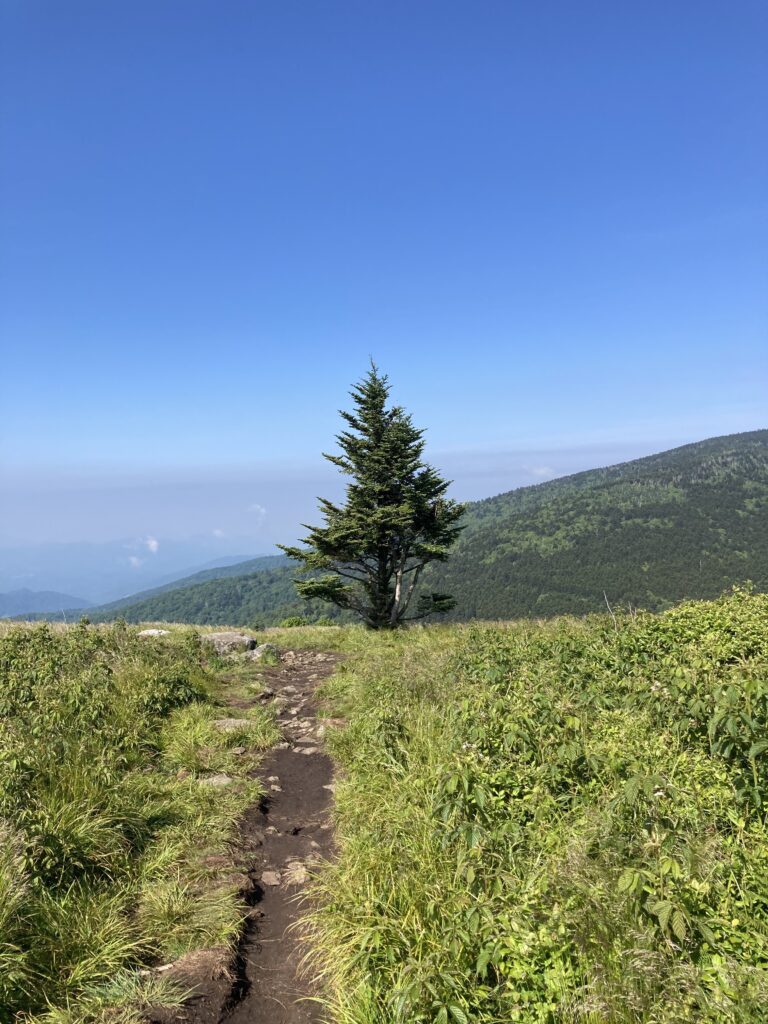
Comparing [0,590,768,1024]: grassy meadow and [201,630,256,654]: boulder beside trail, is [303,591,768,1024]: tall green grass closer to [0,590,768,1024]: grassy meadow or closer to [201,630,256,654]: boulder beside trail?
[0,590,768,1024]: grassy meadow

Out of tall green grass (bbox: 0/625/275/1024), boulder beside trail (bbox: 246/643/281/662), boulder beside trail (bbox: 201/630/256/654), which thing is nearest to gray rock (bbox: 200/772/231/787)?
tall green grass (bbox: 0/625/275/1024)

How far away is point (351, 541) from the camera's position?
22234mm

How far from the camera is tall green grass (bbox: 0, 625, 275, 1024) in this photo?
3465mm

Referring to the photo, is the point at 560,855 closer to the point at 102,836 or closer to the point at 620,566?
the point at 102,836

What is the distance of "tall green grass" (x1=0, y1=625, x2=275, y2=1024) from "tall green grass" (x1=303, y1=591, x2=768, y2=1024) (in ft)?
4.32

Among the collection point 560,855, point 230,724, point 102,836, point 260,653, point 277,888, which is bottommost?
point 277,888

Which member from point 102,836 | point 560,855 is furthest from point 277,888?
point 560,855

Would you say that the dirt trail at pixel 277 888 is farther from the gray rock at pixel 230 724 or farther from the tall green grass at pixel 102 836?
the gray rock at pixel 230 724

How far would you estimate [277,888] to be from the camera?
16.0 feet

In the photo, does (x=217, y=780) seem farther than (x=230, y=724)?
No

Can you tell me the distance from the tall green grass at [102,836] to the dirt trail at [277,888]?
0.79 feet

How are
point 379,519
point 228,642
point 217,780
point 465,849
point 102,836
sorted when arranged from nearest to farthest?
point 465,849 < point 102,836 < point 217,780 < point 228,642 < point 379,519

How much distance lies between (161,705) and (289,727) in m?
2.32

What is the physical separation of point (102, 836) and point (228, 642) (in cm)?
1135
